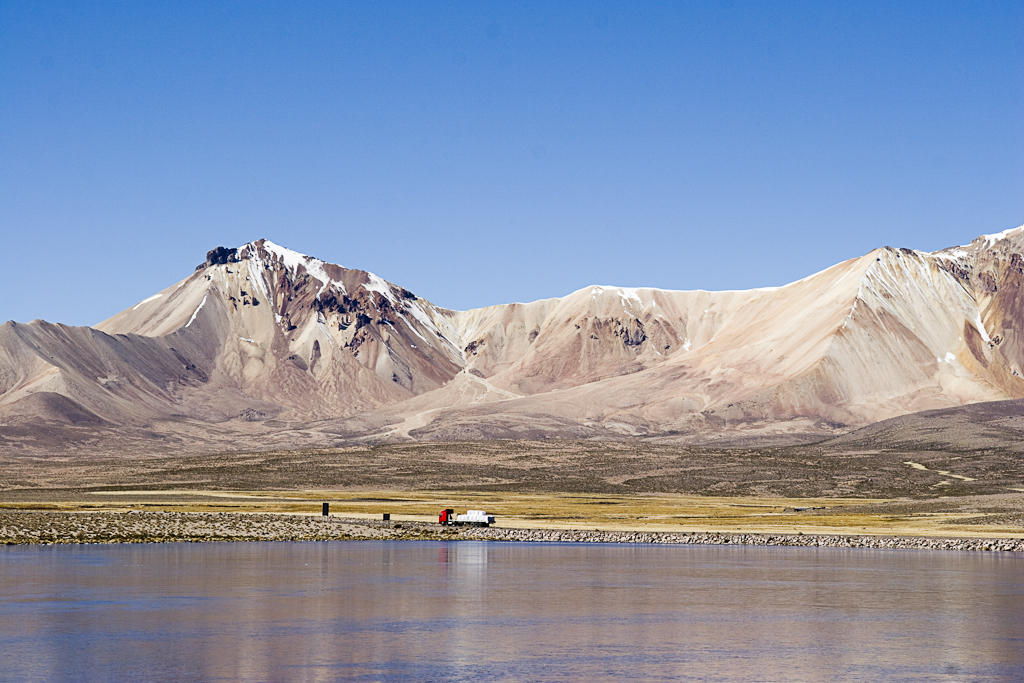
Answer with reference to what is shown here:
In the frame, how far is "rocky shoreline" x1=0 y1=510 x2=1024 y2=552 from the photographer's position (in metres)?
59.8

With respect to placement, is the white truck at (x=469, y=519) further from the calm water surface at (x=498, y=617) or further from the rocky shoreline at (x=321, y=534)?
the calm water surface at (x=498, y=617)

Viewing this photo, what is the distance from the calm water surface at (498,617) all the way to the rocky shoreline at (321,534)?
6574 millimetres

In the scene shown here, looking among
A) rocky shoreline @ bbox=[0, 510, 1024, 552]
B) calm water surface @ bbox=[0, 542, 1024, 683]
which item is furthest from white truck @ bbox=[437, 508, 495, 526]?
calm water surface @ bbox=[0, 542, 1024, 683]

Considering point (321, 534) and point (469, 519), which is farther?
point (469, 519)

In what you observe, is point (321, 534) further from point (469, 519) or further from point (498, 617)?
point (498, 617)

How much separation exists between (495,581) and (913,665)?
19455 millimetres

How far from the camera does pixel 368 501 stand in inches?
3989

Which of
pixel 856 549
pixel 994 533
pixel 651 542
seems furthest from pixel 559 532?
pixel 994 533

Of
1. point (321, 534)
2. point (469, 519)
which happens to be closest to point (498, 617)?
point (321, 534)

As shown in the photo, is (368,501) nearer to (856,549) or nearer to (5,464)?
(856,549)

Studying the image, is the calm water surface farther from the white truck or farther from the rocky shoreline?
the white truck

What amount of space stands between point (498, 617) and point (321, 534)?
3291 cm

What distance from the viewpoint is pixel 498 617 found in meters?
32.8

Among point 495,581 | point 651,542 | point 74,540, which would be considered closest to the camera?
point 495,581
